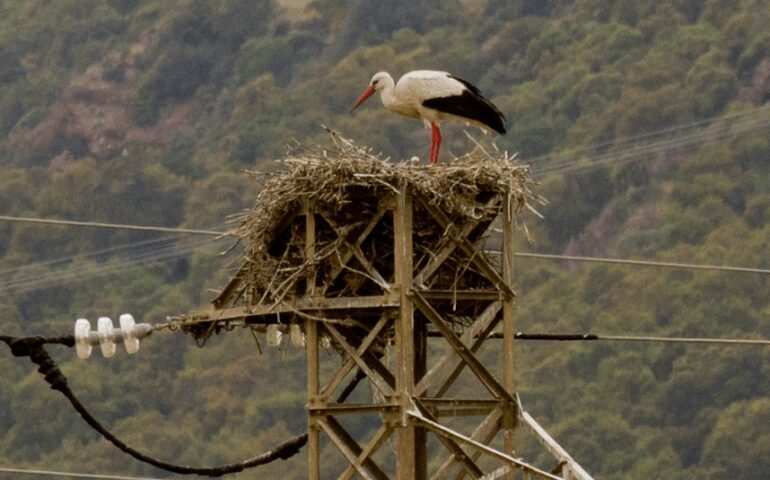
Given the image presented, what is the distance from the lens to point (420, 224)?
70.1 ft

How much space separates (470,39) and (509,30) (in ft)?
4.29

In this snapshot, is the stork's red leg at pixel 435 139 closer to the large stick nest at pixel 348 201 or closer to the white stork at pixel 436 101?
the white stork at pixel 436 101

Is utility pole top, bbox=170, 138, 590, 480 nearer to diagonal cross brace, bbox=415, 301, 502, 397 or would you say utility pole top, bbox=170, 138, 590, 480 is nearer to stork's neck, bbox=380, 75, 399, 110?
diagonal cross brace, bbox=415, 301, 502, 397

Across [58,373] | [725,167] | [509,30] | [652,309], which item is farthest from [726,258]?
[58,373]

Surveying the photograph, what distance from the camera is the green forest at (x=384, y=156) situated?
72.8 m

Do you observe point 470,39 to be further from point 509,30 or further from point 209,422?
point 209,422

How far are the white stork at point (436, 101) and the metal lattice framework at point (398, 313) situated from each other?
8.89 feet

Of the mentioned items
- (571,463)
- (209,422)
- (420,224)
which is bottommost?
(209,422)

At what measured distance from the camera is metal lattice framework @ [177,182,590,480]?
20.5 metres

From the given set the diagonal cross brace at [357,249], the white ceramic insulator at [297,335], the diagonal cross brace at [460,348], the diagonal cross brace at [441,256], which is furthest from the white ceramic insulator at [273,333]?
the diagonal cross brace at [460,348]

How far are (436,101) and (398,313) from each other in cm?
438

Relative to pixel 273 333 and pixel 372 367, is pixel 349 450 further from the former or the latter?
pixel 273 333

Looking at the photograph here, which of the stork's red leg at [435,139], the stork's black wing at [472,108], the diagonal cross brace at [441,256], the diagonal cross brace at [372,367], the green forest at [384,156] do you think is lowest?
the green forest at [384,156]

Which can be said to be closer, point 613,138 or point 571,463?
point 571,463
